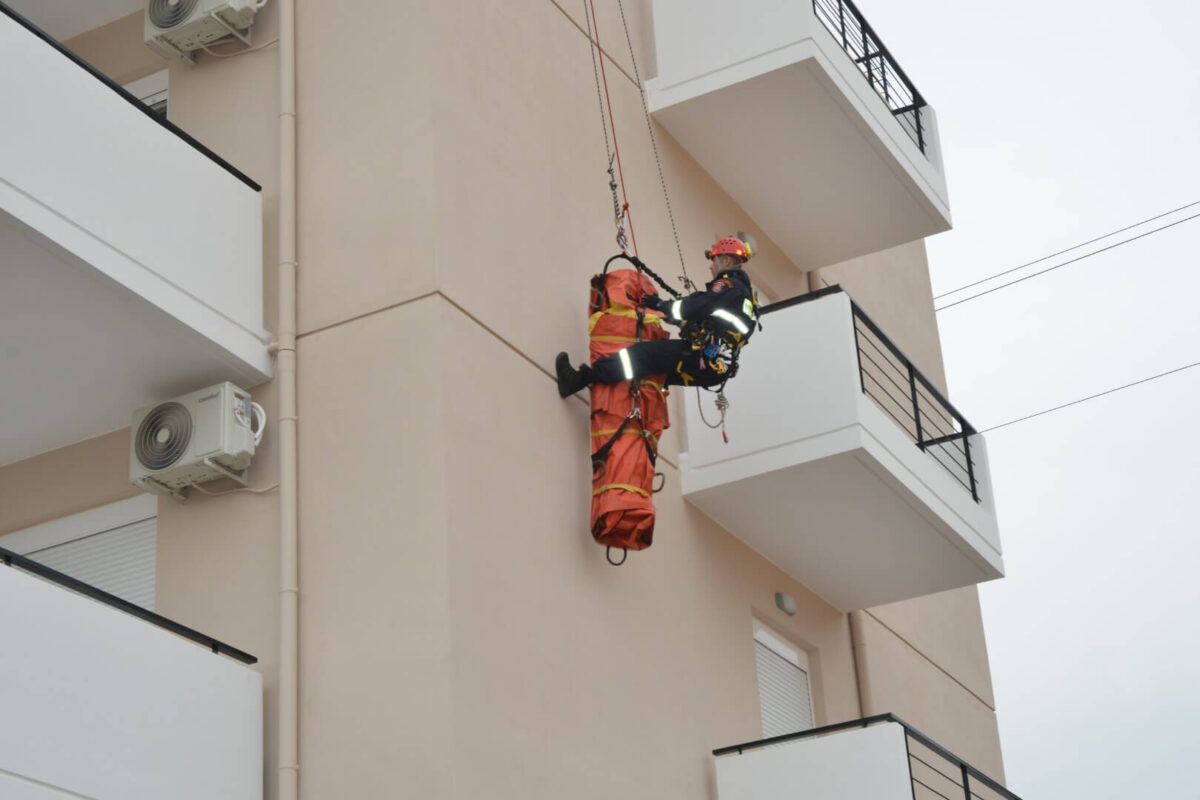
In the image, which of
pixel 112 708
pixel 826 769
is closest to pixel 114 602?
pixel 112 708

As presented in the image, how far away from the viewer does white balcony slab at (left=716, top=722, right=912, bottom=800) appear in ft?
40.8

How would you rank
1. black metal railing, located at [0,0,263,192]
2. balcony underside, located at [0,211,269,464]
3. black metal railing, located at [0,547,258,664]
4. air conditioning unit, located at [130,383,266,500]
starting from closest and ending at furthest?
black metal railing, located at [0,547,258,664], black metal railing, located at [0,0,263,192], balcony underside, located at [0,211,269,464], air conditioning unit, located at [130,383,266,500]

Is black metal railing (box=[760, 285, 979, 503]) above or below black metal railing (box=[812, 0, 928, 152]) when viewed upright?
below

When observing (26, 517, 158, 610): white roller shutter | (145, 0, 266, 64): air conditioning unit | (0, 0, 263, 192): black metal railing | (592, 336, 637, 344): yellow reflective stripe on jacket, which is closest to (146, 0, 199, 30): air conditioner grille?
(145, 0, 266, 64): air conditioning unit

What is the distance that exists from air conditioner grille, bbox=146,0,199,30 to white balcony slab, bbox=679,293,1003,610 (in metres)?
4.68

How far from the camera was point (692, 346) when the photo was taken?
40.6 feet

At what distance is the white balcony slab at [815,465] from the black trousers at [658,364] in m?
1.30

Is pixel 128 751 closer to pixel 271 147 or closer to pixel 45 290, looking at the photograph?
pixel 45 290

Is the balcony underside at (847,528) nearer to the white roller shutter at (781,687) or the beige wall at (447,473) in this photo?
the beige wall at (447,473)

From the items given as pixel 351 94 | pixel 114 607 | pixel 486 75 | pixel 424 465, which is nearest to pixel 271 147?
pixel 351 94

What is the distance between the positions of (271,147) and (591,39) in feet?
10.7

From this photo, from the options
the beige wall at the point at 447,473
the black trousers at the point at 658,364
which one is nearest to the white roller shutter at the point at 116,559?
the beige wall at the point at 447,473

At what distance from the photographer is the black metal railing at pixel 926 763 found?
41.5ft

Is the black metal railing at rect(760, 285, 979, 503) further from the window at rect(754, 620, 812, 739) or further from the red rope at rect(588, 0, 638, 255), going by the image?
the window at rect(754, 620, 812, 739)
